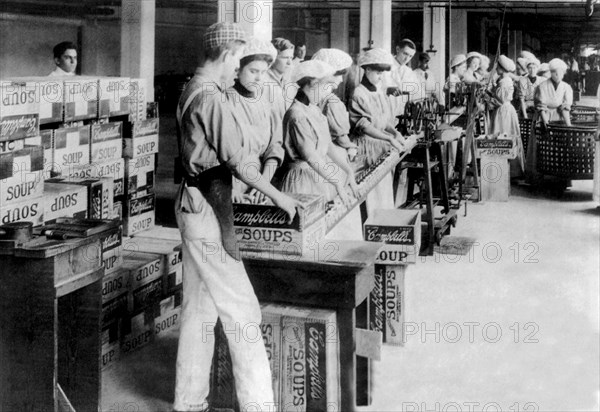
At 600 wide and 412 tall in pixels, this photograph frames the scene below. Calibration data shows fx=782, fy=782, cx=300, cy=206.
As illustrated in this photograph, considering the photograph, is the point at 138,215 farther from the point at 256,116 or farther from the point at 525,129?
the point at 525,129

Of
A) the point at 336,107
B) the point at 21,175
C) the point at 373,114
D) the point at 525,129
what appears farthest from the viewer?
the point at 525,129

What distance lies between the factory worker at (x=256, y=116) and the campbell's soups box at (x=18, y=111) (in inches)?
37.3

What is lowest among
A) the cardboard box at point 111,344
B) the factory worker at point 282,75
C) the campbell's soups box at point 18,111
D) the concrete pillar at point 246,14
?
the cardboard box at point 111,344

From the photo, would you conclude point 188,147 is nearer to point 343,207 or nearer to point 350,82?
point 343,207

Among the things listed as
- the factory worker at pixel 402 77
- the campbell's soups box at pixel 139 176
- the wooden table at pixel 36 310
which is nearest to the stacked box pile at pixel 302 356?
the wooden table at pixel 36 310

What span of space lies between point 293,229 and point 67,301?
2.93 ft

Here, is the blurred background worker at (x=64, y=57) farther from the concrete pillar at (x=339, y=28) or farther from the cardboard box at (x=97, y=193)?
the concrete pillar at (x=339, y=28)

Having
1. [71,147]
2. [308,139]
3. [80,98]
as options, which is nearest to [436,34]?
[80,98]

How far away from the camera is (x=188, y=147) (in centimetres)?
270

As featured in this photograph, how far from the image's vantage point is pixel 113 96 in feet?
15.9

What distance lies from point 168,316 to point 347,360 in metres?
1.45

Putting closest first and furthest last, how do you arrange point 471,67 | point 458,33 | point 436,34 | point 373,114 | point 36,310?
1. point 36,310
2. point 373,114
3. point 471,67
4. point 436,34
5. point 458,33

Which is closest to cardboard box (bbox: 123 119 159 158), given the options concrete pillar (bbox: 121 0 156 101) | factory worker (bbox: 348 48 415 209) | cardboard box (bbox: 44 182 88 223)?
cardboard box (bbox: 44 182 88 223)

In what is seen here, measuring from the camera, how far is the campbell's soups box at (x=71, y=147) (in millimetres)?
4277
